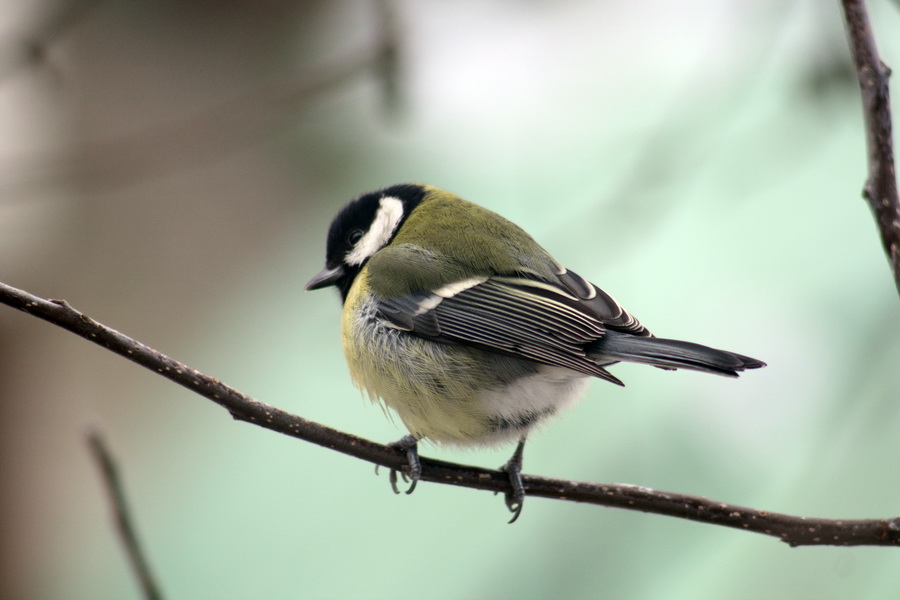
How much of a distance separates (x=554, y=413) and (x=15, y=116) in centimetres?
254

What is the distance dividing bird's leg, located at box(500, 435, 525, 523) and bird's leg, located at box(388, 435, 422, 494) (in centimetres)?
20

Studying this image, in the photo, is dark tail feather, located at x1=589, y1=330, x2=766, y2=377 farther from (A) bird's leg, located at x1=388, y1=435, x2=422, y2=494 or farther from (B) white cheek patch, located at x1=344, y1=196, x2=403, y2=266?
(B) white cheek patch, located at x1=344, y1=196, x2=403, y2=266

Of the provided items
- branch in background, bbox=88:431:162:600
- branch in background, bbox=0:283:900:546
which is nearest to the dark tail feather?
branch in background, bbox=0:283:900:546

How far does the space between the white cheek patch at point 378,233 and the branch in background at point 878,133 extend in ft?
4.27

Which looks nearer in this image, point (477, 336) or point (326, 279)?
point (477, 336)

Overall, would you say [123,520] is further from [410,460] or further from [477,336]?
[477,336]

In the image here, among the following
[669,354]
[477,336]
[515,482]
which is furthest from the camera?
[477,336]

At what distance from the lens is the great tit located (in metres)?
1.72

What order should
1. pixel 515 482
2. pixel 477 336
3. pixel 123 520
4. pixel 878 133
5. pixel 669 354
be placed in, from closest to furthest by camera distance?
pixel 123 520 → pixel 878 133 → pixel 669 354 → pixel 515 482 → pixel 477 336

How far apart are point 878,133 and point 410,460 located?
97 cm

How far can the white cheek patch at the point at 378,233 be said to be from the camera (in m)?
2.26

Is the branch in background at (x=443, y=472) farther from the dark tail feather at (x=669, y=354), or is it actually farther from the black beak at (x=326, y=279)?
the black beak at (x=326, y=279)

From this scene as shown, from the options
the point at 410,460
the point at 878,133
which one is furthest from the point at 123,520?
the point at 878,133

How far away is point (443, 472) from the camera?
1.58 meters
